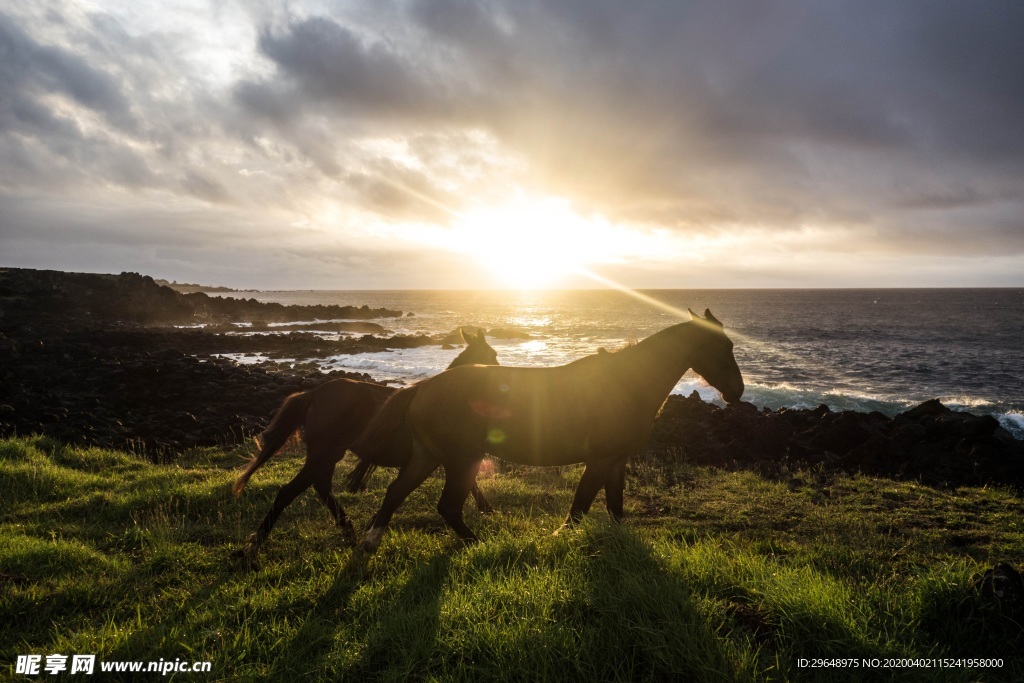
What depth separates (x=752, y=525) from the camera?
7.42 m

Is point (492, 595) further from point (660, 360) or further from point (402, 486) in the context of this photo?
point (660, 360)

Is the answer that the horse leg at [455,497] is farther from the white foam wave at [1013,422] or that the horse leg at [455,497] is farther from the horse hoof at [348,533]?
the white foam wave at [1013,422]

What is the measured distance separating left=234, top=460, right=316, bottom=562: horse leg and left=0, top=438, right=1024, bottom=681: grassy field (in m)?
0.24

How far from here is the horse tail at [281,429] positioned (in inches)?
252

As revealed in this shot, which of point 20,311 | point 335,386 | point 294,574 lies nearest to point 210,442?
point 335,386

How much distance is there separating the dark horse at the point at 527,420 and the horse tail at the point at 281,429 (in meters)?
0.97

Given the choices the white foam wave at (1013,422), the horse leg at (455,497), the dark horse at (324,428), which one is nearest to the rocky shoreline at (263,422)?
the white foam wave at (1013,422)

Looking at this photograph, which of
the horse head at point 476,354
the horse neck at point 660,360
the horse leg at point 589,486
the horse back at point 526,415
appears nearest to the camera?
the horse back at point 526,415

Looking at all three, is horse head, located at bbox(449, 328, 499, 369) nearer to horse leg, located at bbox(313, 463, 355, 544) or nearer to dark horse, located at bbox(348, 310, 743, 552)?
dark horse, located at bbox(348, 310, 743, 552)

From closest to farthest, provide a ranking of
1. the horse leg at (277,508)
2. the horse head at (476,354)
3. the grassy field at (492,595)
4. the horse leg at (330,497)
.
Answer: the grassy field at (492,595), the horse leg at (277,508), the horse leg at (330,497), the horse head at (476,354)

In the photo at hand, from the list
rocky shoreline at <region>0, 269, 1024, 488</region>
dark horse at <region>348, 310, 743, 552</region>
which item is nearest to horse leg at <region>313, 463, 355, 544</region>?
dark horse at <region>348, 310, 743, 552</region>

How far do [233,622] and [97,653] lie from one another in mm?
832

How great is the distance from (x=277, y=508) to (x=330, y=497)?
721mm

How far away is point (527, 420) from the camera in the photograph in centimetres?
584
